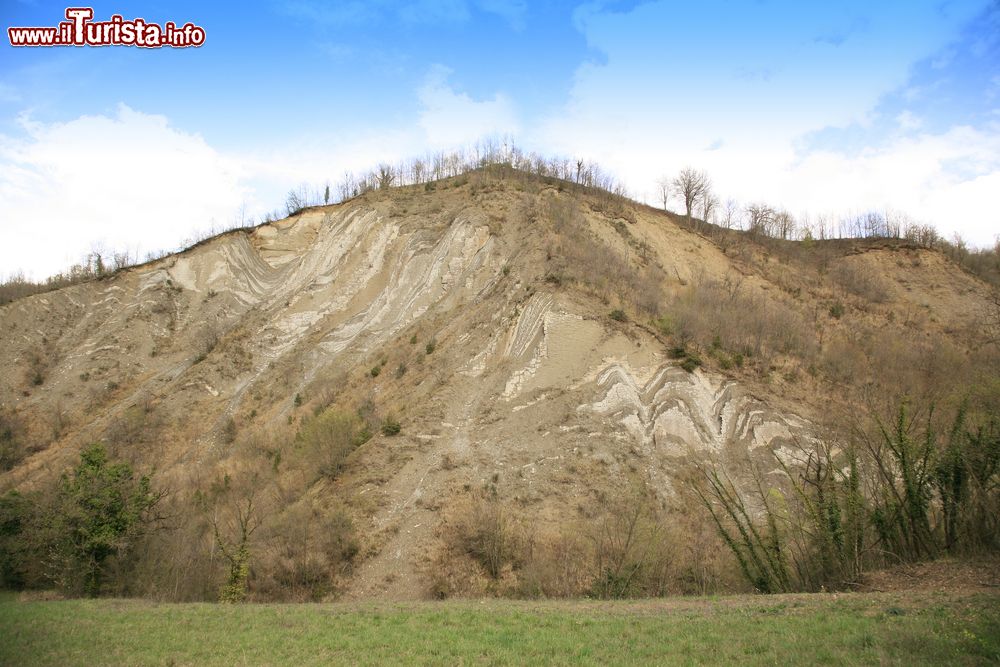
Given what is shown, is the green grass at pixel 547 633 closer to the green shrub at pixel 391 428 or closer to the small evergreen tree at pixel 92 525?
the small evergreen tree at pixel 92 525

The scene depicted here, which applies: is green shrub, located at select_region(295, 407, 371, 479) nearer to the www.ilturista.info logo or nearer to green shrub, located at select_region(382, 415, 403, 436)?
green shrub, located at select_region(382, 415, 403, 436)

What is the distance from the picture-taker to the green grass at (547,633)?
28.9 feet

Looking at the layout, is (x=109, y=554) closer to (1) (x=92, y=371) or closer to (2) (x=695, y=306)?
(1) (x=92, y=371)

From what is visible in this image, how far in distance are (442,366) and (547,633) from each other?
17701 millimetres

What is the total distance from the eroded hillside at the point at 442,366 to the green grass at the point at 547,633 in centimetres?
560

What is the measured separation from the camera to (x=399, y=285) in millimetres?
38562

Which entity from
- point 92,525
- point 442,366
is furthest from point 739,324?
point 92,525

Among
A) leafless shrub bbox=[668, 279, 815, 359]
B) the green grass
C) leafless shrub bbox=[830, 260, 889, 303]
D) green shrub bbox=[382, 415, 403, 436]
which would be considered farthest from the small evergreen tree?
leafless shrub bbox=[830, 260, 889, 303]

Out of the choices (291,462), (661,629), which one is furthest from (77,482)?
(661,629)

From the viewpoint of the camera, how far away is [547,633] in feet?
36.2

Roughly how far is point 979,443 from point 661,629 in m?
8.83

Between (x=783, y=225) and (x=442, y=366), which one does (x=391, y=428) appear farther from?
(x=783, y=225)

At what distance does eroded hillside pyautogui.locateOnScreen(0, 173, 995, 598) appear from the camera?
21.2 meters

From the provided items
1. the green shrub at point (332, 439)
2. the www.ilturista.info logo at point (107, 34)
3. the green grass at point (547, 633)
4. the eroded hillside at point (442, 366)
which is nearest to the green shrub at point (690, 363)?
the eroded hillside at point (442, 366)
